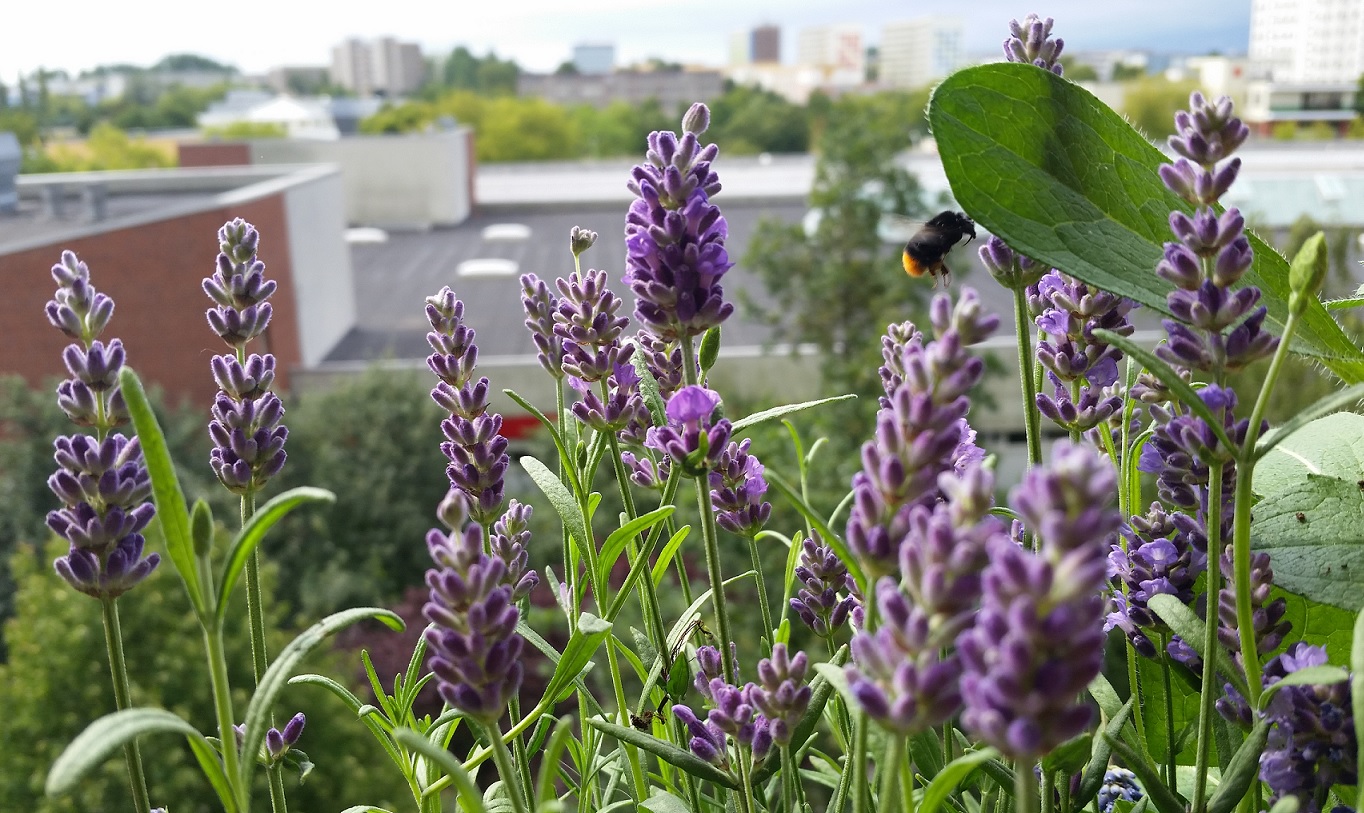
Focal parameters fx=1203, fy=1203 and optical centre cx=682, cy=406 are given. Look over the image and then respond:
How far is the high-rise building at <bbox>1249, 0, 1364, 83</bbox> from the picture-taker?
62.8m

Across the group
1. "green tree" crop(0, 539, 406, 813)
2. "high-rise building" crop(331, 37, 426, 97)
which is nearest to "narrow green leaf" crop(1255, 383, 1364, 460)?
"green tree" crop(0, 539, 406, 813)

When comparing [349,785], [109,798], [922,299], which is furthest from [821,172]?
[109,798]

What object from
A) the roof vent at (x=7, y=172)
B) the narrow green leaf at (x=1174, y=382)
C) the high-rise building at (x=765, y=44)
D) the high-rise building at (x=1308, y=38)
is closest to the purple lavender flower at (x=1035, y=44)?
the narrow green leaf at (x=1174, y=382)

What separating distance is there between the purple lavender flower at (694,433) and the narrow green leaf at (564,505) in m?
0.11

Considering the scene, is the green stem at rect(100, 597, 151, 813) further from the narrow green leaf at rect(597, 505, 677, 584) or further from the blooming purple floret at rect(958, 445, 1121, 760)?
the blooming purple floret at rect(958, 445, 1121, 760)

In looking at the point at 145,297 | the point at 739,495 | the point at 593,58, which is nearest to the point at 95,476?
the point at 739,495

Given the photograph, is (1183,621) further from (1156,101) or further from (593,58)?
(593,58)

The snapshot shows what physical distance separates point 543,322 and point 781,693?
0.88ft

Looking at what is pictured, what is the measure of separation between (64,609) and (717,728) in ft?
27.0

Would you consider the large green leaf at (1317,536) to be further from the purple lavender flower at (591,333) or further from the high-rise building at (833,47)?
the high-rise building at (833,47)

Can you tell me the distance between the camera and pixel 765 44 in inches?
3371

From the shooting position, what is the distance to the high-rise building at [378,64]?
236 feet

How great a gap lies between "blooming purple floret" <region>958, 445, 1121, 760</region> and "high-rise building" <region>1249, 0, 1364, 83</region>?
217 feet

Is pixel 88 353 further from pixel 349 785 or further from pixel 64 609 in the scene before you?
pixel 64 609
